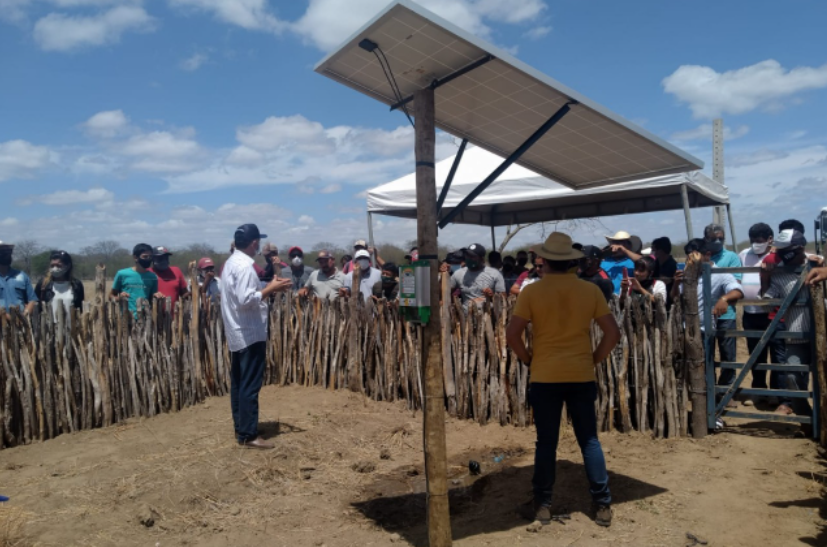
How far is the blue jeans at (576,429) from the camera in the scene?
3666 millimetres

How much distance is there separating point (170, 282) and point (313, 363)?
201 centimetres

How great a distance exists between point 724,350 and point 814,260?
1.08 meters

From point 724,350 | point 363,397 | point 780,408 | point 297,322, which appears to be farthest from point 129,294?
point 780,408

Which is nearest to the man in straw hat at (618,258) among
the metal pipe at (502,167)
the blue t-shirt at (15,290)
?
the metal pipe at (502,167)

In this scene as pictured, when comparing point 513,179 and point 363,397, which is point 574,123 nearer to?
point 363,397

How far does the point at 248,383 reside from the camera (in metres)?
5.03

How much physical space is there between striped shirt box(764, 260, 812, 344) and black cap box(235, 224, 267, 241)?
14.1 feet

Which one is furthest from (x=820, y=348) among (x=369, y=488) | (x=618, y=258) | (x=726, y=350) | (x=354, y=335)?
(x=354, y=335)

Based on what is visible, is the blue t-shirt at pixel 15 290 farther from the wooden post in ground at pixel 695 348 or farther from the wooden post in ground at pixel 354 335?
the wooden post in ground at pixel 695 348

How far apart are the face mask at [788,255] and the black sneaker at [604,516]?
9.18 feet

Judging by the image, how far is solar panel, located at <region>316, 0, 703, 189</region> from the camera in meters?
3.13

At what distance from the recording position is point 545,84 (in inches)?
136

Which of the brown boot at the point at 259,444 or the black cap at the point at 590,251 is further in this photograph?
the black cap at the point at 590,251

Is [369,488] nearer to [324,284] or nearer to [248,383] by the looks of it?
[248,383]
